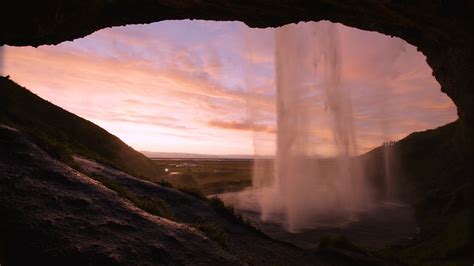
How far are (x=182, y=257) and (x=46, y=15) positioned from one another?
9720 mm

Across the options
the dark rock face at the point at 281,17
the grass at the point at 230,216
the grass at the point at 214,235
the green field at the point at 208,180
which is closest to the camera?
the dark rock face at the point at 281,17

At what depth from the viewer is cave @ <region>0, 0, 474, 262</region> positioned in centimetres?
1053

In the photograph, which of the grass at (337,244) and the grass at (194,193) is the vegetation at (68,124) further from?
the grass at (337,244)

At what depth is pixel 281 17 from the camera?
12.5 meters

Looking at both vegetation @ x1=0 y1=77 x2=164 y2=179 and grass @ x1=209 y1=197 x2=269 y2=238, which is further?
vegetation @ x1=0 y1=77 x2=164 y2=179

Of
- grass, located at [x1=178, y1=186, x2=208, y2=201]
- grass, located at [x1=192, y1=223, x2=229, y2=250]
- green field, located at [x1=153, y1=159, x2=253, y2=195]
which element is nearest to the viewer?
grass, located at [x1=192, y1=223, x2=229, y2=250]

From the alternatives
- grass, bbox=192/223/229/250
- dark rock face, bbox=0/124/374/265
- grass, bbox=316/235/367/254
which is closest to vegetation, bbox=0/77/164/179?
grass, bbox=316/235/367/254

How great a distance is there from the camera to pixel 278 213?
35.6 m

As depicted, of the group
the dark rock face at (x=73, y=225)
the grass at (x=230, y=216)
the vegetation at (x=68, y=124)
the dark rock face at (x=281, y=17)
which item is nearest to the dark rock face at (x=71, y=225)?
the dark rock face at (x=73, y=225)

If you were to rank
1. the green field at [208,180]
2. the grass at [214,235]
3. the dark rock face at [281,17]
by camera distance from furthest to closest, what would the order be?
the green field at [208,180], the grass at [214,235], the dark rock face at [281,17]

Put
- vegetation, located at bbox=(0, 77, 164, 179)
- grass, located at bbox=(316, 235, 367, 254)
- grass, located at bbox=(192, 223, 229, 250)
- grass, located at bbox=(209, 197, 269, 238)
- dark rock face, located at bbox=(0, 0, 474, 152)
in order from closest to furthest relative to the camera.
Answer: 1. dark rock face, located at bbox=(0, 0, 474, 152)
2. grass, located at bbox=(192, 223, 229, 250)
3. grass, located at bbox=(316, 235, 367, 254)
4. grass, located at bbox=(209, 197, 269, 238)
5. vegetation, located at bbox=(0, 77, 164, 179)

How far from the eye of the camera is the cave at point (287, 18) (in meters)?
10.5

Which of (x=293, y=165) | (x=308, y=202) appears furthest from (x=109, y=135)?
(x=308, y=202)

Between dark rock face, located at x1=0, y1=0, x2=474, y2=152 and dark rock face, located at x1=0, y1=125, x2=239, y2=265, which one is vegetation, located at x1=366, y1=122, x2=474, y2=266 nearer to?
dark rock face, located at x1=0, y1=0, x2=474, y2=152
